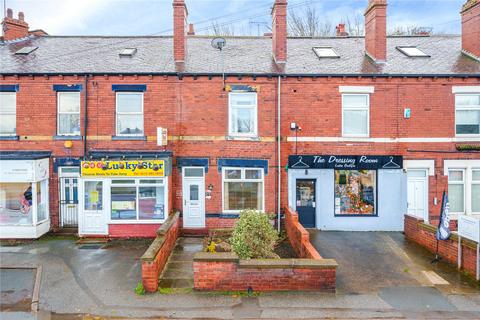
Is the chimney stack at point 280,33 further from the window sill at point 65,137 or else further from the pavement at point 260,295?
the window sill at point 65,137

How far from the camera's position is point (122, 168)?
12703 mm

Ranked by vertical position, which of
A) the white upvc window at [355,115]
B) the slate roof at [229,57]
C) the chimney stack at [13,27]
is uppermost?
the chimney stack at [13,27]

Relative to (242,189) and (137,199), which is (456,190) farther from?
(137,199)

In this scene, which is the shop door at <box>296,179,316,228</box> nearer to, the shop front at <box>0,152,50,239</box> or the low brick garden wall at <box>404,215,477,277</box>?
the low brick garden wall at <box>404,215,477,277</box>

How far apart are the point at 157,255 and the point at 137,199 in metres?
4.67

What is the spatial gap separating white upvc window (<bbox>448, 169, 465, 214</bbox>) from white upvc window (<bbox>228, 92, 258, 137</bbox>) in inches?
324

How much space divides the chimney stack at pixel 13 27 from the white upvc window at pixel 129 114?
28.8 ft

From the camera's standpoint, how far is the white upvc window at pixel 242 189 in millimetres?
13922

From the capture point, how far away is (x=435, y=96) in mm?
13875

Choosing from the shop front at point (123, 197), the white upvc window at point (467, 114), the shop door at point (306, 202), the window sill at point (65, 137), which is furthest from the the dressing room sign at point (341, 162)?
the window sill at point (65, 137)

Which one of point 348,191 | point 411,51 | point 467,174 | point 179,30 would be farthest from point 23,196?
point 411,51

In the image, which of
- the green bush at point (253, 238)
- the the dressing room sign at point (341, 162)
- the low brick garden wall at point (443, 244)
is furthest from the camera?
the the dressing room sign at point (341, 162)

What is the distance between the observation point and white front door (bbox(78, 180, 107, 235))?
42.2ft

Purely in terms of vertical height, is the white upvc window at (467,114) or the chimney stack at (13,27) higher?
the chimney stack at (13,27)
